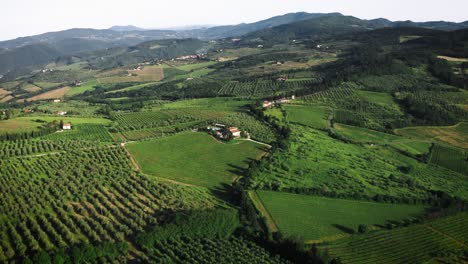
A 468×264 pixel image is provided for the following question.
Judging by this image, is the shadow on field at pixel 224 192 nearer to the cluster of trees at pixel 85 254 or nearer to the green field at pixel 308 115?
the cluster of trees at pixel 85 254

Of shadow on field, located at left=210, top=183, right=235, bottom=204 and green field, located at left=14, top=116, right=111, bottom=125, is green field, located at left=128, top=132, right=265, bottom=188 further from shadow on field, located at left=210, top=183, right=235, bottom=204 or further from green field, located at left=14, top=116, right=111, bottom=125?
green field, located at left=14, top=116, right=111, bottom=125

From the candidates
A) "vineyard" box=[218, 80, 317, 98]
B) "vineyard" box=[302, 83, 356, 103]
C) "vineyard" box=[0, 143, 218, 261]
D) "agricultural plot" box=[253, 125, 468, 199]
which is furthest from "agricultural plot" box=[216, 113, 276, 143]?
"vineyard" box=[218, 80, 317, 98]

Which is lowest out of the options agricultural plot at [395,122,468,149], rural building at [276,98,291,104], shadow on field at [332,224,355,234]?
shadow on field at [332,224,355,234]

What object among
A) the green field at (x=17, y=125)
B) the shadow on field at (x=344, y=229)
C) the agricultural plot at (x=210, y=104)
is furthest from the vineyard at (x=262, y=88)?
the shadow on field at (x=344, y=229)

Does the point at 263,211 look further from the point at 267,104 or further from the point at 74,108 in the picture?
the point at 74,108

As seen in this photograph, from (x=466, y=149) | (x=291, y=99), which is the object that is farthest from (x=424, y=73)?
(x=466, y=149)

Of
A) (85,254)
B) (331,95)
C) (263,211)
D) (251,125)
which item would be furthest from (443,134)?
(85,254)
